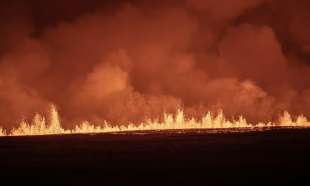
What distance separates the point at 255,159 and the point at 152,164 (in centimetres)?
1801

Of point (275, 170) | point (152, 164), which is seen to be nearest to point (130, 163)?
point (152, 164)

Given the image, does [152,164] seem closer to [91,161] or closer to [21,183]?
[91,161]

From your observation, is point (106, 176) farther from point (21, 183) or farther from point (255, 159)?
point (255, 159)

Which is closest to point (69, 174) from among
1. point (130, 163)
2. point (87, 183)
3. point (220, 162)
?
point (87, 183)

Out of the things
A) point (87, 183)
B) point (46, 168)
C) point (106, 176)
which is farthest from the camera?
point (46, 168)

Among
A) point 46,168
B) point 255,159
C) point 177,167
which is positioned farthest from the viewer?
point 255,159

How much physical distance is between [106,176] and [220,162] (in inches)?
1137

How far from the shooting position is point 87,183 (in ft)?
251

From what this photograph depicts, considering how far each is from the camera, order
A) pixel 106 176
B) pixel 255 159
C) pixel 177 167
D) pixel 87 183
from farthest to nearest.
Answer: pixel 255 159 → pixel 177 167 → pixel 106 176 → pixel 87 183

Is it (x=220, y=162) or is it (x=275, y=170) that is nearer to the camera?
(x=275, y=170)

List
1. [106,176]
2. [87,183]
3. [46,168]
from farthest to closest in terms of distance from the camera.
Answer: [46,168] → [106,176] → [87,183]

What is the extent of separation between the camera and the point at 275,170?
87.4m

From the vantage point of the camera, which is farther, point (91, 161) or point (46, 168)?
point (91, 161)

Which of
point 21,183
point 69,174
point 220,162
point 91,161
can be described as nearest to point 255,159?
point 220,162
